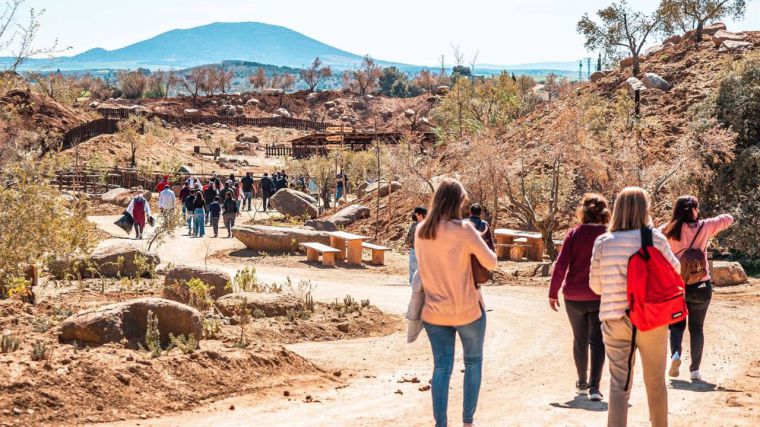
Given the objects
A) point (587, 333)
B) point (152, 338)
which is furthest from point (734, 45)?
point (152, 338)

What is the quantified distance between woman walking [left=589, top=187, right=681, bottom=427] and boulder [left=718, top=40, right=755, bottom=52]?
117 feet

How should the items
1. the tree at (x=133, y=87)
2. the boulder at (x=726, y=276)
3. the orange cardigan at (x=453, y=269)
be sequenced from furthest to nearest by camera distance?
the tree at (x=133, y=87)
the boulder at (x=726, y=276)
the orange cardigan at (x=453, y=269)

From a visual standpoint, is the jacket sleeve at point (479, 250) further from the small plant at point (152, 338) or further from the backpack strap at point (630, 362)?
the small plant at point (152, 338)

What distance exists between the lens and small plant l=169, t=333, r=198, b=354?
9.22 meters

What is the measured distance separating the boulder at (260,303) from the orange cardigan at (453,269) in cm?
579

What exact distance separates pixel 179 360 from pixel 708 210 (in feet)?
61.4

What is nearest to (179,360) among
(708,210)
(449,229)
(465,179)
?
(449,229)

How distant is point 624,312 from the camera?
21.5ft

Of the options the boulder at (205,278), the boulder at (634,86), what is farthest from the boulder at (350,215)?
the boulder at (205,278)

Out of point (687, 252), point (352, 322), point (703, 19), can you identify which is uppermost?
point (703, 19)

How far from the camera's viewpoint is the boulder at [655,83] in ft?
127

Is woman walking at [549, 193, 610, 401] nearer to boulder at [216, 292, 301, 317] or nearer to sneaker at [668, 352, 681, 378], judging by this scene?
sneaker at [668, 352, 681, 378]

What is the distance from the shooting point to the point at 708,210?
24766 mm

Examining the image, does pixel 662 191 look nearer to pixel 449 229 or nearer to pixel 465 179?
pixel 465 179
